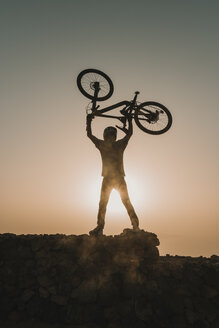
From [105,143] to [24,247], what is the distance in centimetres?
361

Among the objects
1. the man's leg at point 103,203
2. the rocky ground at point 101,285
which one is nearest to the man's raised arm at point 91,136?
the man's leg at point 103,203

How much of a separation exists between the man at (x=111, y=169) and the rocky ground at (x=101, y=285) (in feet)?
2.33

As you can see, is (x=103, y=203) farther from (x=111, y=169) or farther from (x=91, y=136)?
(x=91, y=136)

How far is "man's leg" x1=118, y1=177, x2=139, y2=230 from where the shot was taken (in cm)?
722

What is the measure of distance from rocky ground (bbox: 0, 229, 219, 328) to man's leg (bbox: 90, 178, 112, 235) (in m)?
0.56

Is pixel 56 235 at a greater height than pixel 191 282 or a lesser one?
greater

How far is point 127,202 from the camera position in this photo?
7367mm

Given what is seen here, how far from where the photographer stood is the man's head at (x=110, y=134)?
785cm

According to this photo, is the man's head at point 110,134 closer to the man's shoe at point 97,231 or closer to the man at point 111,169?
the man at point 111,169

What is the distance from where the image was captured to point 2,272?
6219 mm

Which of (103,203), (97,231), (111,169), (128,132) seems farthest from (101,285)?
(128,132)

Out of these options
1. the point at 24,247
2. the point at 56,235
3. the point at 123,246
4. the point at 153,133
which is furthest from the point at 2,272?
the point at 153,133

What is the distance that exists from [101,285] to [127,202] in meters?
2.30

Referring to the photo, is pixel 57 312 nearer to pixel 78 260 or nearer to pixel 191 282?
pixel 78 260
